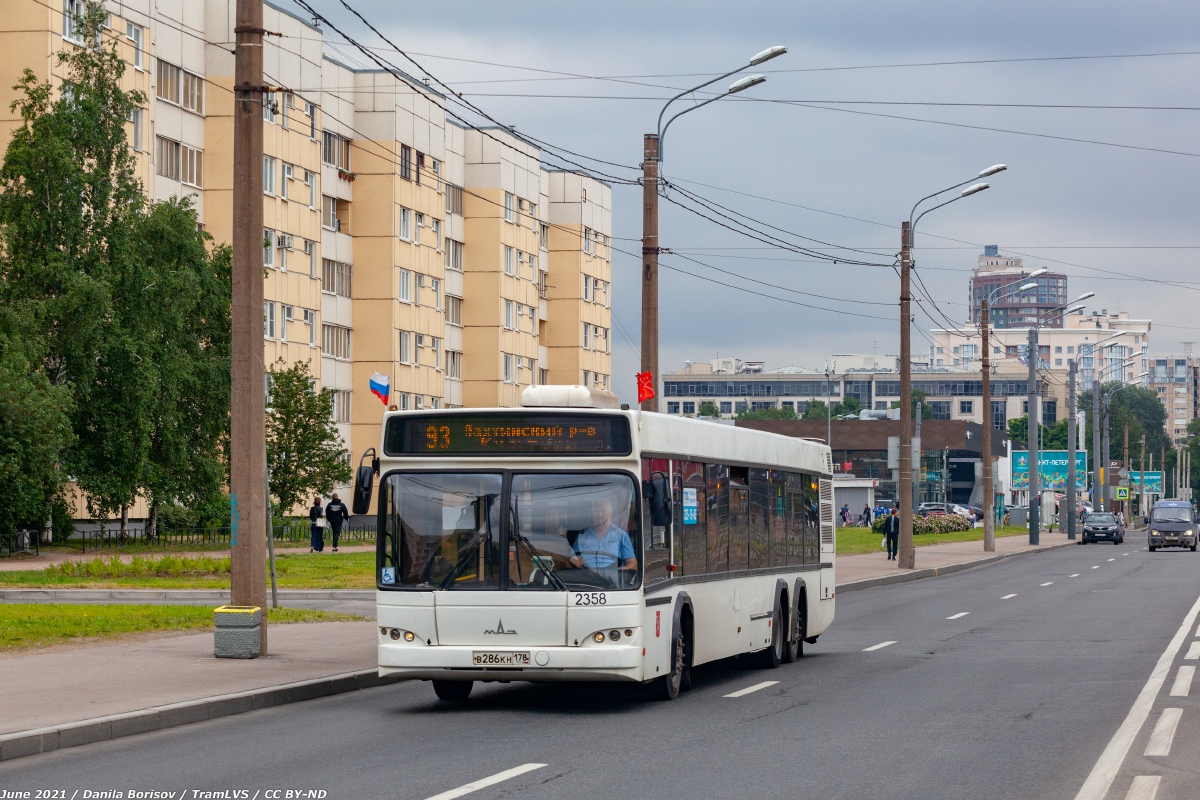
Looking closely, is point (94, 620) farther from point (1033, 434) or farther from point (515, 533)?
point (1033, 434)

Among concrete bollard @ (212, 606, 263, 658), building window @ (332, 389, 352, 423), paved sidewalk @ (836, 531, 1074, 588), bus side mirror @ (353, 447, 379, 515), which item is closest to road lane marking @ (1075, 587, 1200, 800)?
bus side mirror @ (353, 447, 379, 515)

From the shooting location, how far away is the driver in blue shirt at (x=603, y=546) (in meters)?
13.6

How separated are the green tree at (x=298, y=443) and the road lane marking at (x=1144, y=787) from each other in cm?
4853

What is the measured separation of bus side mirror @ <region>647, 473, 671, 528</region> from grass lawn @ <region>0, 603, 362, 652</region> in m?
8.36

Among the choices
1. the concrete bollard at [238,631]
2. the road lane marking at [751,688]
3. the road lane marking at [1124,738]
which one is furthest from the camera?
the concrete bollard at [238,631]

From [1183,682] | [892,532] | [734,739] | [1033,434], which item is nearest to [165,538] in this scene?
[892,532]

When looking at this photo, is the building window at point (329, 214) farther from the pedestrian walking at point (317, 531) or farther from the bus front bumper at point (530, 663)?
the bus front bumper at point (530, 663)

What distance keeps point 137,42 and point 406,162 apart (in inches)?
879

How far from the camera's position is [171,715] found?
12.9 meters

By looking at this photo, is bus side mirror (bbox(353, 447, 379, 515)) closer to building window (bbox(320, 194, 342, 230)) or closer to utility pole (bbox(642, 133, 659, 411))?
utility pole (bbox(642, 133, 659, 411))

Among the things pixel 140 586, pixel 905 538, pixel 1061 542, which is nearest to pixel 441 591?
pixel 140 586

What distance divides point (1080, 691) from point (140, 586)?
2073cm

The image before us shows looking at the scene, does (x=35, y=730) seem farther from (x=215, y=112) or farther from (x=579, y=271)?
(x=579, y=271)

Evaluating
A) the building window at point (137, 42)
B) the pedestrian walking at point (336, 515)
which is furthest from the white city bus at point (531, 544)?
the building window at point (137, 42)
